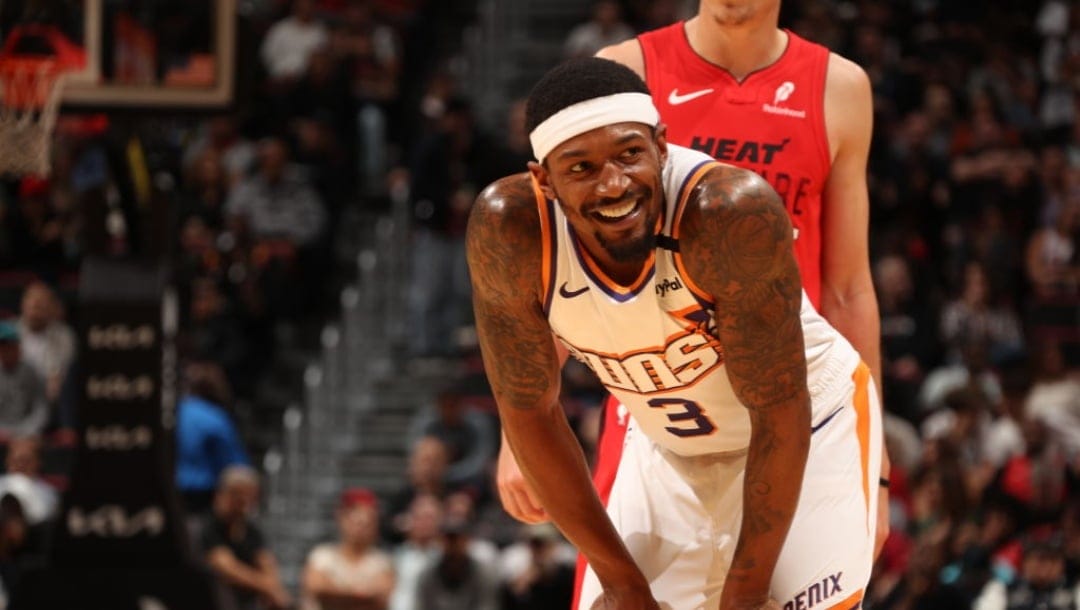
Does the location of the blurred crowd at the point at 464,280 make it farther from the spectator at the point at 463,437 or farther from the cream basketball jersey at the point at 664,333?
the cream basketball jersey at the point at 664,333

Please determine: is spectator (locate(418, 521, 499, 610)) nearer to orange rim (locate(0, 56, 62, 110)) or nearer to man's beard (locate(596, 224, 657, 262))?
orange rim (locate(0, 56, 62, 110))

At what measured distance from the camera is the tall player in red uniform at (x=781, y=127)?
4840 mm

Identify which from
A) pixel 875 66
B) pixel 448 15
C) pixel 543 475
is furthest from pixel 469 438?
pixel 543 475

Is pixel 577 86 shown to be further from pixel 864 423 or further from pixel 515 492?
pixel 515 492

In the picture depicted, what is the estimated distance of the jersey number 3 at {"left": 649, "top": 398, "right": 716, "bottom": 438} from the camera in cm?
422

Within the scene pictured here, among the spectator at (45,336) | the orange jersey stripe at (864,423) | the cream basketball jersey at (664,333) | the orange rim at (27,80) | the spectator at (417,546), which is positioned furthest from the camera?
the spectator at (45,336)

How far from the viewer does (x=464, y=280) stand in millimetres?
13781

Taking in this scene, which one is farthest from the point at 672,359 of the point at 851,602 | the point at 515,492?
the point at 515,492

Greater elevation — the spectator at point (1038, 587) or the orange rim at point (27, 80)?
the orange rim at point (27, 80)

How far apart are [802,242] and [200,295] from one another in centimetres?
970

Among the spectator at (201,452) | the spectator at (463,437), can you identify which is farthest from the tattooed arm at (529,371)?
the spectator at (201,452)

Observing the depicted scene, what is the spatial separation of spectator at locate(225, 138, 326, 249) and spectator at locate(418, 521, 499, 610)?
4298 millimetres

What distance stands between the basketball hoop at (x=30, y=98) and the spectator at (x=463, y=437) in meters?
4.05

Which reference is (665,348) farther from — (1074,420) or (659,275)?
(1074,420)
